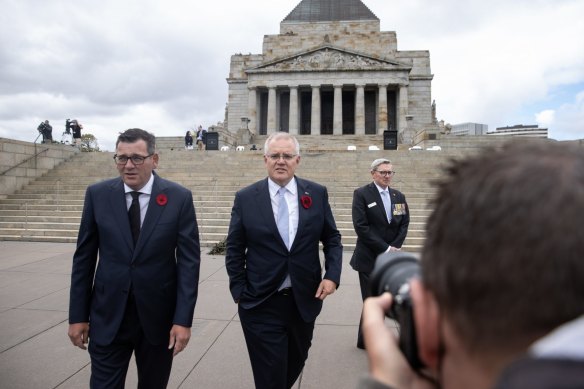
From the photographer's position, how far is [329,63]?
40.6m

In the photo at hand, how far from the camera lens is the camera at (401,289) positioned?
78cm

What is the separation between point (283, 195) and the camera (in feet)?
11.1

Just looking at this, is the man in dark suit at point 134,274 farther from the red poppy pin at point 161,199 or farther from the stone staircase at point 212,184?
the stone staircase at point 212,184

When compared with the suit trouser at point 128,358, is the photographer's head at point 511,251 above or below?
above

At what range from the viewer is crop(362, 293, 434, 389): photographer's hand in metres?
0.85

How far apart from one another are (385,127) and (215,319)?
121 ft

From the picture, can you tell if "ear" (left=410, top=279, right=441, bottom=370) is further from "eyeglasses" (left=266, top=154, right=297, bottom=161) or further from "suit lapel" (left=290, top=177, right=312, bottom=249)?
"eyeglasses" (left=266, top=154, right=297, bottom=161)

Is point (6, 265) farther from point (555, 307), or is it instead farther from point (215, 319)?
point (555, 307)

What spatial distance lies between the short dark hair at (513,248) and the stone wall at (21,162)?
18.3 metres

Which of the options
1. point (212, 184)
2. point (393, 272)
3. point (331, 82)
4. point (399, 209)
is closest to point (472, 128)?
point (331, 82)

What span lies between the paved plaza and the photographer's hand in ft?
10.1

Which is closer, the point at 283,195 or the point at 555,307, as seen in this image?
the point at 555,307

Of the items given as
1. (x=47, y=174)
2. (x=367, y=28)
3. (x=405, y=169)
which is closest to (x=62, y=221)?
(x=47, y=174)

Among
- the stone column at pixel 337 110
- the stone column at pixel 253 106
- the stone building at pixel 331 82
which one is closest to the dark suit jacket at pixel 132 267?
the stone building at pixel 331 82
